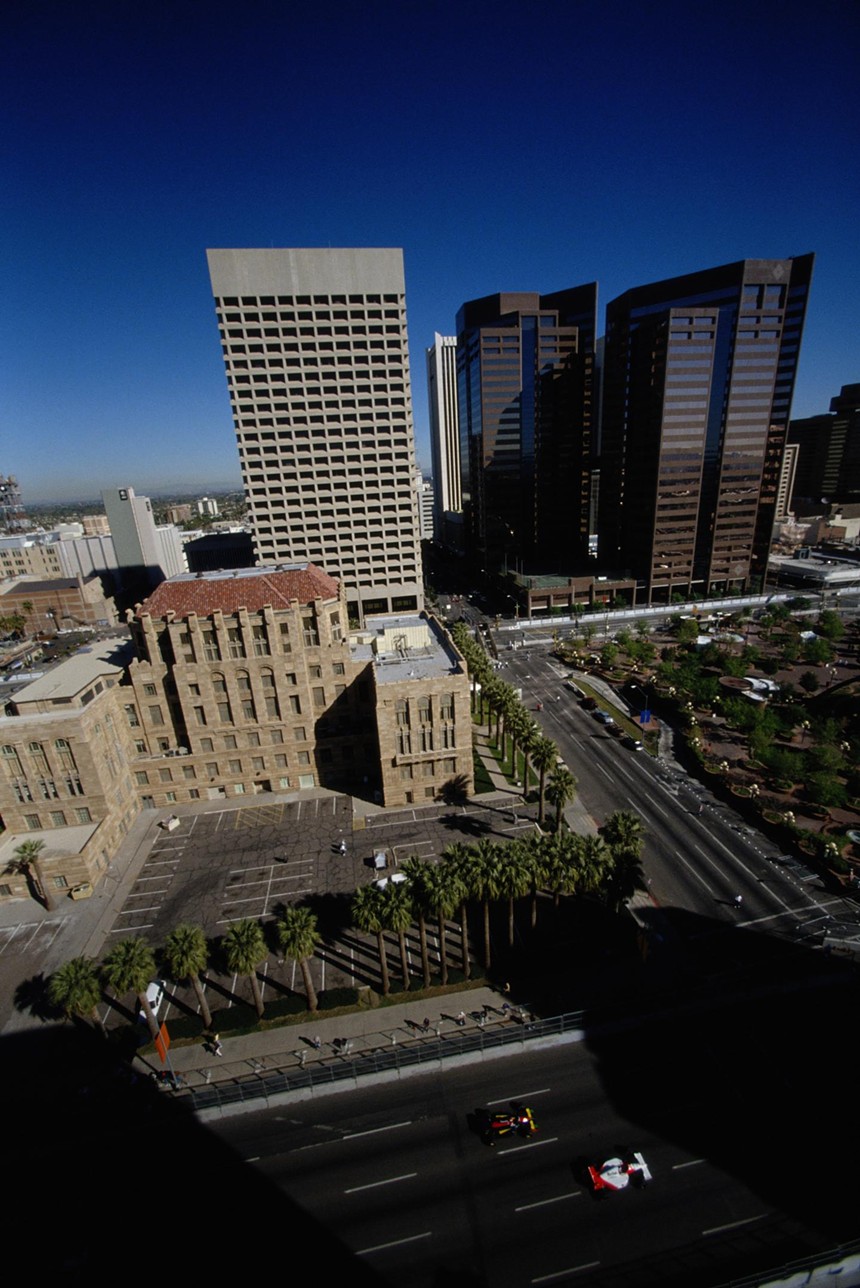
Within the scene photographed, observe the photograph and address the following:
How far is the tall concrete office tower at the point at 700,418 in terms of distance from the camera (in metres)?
144

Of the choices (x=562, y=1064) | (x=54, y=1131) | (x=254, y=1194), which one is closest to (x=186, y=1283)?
(x=254, y=1194)

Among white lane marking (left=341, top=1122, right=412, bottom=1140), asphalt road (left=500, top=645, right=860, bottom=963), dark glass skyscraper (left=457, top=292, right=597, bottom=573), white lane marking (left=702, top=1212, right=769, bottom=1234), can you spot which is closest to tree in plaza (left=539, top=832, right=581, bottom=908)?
asphalt road (left=500, top=645, right=860, bottom=963)

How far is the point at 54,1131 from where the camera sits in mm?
40469

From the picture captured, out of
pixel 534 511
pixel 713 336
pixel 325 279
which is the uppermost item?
pixel 325 279

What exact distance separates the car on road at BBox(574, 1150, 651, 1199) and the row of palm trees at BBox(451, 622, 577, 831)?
30604mm

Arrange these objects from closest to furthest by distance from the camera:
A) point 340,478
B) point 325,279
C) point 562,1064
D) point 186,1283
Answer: point 186,1283, point 562,1064, point 325,279, point 340,478

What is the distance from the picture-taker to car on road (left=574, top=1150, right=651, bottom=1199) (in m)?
35.9

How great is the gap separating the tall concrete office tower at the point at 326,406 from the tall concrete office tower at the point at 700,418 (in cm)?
→ 7279

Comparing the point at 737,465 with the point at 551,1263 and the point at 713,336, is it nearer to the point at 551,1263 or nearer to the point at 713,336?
the point at 713,336

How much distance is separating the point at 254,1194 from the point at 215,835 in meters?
41.4

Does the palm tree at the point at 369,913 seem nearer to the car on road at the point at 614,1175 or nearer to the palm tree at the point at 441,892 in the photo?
Result: the palm tree at the point at 441,892

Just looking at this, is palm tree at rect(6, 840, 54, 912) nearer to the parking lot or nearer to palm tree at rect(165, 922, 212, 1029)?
the parking lot

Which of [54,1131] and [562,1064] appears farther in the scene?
[562,1064]

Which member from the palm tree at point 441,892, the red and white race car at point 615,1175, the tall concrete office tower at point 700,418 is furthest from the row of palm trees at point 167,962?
the tall concrete office tower at point 700,418
